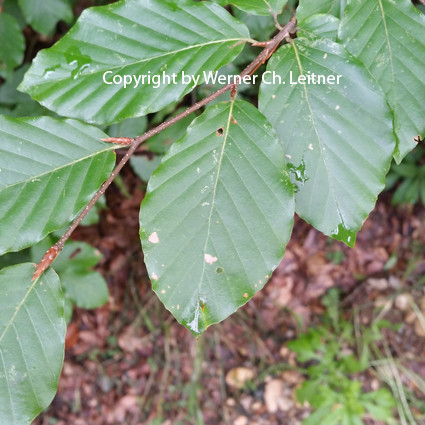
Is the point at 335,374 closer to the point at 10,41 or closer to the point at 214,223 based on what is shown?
the point at 214,223

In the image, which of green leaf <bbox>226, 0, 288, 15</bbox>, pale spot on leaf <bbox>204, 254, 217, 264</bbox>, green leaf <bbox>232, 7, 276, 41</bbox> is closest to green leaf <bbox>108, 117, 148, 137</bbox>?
green leaf <bbox>232, 7, 276, 41</bbox>

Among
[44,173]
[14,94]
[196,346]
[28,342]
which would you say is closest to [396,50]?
[44,173]

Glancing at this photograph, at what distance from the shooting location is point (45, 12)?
1.21 metres

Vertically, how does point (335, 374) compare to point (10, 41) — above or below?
below

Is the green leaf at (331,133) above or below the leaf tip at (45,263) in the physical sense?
above

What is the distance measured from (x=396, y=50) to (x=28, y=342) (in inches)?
30.1

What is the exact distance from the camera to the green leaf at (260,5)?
2.21 ft

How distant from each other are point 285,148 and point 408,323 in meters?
1.66

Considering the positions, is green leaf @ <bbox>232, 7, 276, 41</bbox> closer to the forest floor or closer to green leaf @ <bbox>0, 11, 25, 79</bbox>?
green leaf @ <bbox>0, 11, 25, 79</bbox>

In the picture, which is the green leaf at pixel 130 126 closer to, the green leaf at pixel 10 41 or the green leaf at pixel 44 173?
the green leaf at pixel 10 41

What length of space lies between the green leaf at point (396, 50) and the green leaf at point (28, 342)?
0.61 meters

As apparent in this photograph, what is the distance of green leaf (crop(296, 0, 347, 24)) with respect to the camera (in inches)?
27.1

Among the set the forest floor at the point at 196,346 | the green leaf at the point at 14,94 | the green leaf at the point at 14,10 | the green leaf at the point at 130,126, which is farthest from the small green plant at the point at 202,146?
the forest floor at the point at 196,346

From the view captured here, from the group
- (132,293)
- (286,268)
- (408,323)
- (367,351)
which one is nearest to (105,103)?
(132,293)
